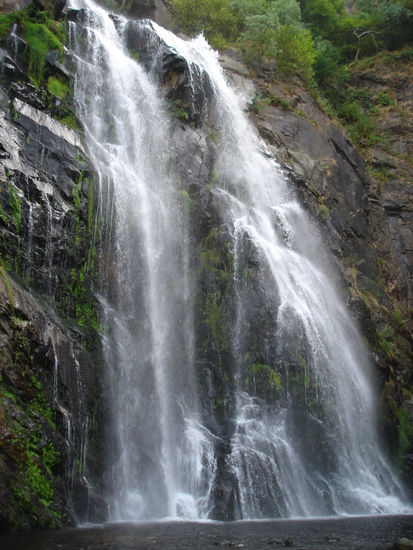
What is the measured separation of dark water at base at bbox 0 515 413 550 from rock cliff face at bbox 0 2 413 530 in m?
0.85

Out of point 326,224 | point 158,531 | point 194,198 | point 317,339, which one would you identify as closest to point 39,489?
point 158,531

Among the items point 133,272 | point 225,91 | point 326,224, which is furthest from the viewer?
point 225,91

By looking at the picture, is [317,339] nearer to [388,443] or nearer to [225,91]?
[388,443]

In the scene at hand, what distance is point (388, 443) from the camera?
1527 cm

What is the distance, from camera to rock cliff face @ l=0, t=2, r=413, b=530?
907 cm

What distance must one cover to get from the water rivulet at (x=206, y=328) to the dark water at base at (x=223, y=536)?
1386mm

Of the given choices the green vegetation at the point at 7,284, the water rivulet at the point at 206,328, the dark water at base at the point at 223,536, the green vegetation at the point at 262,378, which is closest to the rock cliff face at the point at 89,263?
the green vegetation at the point at 7,284

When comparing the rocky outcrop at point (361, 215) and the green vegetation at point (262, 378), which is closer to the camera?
the green vegetation at point (262, 378)

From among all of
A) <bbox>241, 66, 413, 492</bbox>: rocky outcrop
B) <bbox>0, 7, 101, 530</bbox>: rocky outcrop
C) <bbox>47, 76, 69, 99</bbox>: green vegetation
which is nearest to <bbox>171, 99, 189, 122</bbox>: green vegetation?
<bbox>47, 76, 69, 99</bbox>: green vegetation

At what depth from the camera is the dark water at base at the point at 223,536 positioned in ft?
24.1

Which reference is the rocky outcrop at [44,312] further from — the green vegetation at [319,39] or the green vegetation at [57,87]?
the green vegetation at [319,39]

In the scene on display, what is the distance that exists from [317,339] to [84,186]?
Result: 8.47m

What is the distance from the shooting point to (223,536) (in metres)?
8.45

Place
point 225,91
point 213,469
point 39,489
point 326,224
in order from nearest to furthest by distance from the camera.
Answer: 1. point 39,489
2. point 213,469
3. point 326,224
4. point 225,91
